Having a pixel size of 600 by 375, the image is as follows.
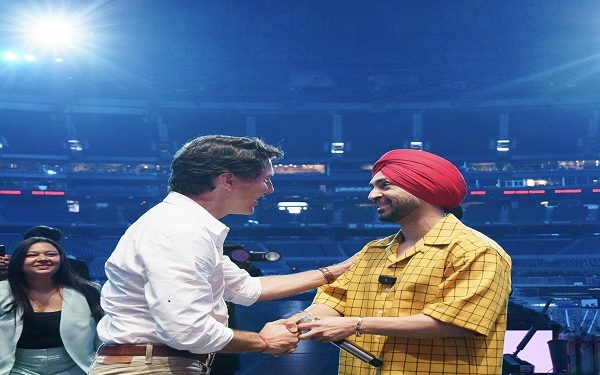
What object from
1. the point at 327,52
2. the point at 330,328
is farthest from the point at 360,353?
the point at 327,52

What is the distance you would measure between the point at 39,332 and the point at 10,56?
23.0 m

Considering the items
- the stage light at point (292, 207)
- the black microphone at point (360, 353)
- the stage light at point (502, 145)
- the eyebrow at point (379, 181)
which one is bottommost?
the black microphone at point (360, 353)

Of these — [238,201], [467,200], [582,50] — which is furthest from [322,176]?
[238,201]

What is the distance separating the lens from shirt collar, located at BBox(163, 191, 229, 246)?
2.03 meters

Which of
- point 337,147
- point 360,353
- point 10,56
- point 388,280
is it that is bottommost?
point 360,353

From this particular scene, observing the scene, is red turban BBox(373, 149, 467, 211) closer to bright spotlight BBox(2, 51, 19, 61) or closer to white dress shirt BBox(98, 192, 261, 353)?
white dress shirt BBox(98, 192, 261, 353)

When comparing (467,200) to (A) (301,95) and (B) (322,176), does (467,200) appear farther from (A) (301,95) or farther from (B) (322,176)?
(A) (301,95)

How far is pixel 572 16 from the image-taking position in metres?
23.0

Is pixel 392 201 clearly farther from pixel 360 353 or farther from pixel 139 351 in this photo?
pixel 139 351

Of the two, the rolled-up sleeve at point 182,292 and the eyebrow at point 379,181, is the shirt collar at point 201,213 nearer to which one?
the rolled-up sleeve at point 182,292

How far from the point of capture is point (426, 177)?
84.8 inches

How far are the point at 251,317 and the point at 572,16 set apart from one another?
1783cm

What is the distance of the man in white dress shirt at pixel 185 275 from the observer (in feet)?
6.02

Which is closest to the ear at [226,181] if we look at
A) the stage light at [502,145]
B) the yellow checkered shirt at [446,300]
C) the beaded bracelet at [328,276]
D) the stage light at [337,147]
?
the yellow checkered shirt at [446,300]
